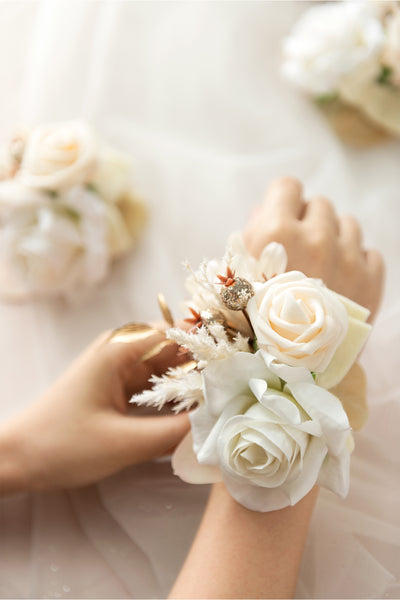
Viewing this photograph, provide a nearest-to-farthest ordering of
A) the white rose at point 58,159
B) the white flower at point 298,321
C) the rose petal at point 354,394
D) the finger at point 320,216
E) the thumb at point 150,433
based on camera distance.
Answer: the white flower at point 298,321 < the rose petal at point 354,394 < the thumb at point 150,433 < the finger at point 320,216 < the white rose at point 58,159

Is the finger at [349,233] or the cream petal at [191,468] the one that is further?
the finger at [349,233]

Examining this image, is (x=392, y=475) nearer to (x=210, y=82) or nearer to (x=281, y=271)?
(x=281, y=271)

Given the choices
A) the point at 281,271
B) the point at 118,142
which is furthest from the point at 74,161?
the point at 281,271

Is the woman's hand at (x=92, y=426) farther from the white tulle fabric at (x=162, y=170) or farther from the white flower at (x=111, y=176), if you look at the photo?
the white flower at (x=111, y=176)

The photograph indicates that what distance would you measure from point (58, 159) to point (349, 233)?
1.61 ft

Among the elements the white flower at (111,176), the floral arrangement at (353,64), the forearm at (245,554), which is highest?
the floral arrangement at (353,64)

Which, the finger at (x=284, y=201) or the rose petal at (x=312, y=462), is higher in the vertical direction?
the finger at (x=284, y=201)

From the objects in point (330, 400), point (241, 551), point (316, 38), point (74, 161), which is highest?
point (316, 38)

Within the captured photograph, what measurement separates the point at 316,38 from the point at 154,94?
1.12 feet

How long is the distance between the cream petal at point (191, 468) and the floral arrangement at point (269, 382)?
2cm

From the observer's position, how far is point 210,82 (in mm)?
1197

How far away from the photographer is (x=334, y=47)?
1.12m

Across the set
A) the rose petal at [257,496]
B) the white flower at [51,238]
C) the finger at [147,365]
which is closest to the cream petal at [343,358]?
the rose petal at [257,496]

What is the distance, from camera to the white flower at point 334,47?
1108 mm
